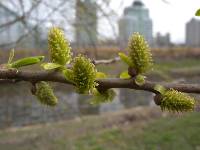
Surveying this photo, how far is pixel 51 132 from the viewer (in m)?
7.38

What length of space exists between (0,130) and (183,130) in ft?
9.82

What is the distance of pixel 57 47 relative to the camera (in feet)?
2.26

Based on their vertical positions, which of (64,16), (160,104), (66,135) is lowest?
(66,135)

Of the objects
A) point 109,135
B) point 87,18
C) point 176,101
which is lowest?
point 109,135

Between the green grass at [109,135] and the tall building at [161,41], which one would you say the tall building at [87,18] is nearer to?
the green grass at [109,135]

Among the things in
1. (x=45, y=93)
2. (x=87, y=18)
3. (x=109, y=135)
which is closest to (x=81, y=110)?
(x=109, y=135)

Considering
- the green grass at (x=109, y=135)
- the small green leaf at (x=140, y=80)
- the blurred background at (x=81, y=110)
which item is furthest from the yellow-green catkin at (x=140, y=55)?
the green grass at (x=109, y=135)

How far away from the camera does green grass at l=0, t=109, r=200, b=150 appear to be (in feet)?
21.3

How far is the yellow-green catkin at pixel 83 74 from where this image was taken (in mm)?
619

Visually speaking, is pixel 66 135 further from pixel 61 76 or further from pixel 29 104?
pixel 61 76

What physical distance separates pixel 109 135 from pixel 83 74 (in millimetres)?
6611

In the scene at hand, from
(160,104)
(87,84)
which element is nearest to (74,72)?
(87,84)

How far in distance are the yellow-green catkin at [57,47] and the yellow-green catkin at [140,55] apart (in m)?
0.10

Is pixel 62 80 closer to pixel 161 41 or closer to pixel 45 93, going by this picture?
pixel 45 93
